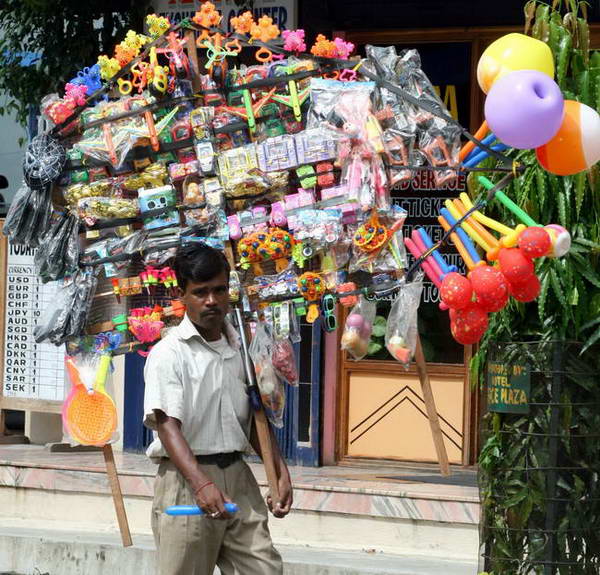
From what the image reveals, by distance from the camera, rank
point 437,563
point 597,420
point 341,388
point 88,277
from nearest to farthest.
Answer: point 597,420 → point 88,277 → point 437,563 → point 341,388

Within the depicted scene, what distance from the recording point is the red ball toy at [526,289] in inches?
203

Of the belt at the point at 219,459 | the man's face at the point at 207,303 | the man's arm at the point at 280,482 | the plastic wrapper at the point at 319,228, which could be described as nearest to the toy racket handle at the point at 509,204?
the plastic wrapper at the point at 319,228

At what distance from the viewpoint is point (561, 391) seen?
570 cm

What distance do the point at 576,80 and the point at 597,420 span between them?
1.41m

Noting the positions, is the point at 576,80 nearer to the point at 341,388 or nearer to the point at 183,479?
the point at 183,479

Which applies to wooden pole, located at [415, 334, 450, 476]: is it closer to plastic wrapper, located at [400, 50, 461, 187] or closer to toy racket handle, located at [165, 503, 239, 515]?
plastic wrapper, located at [400, 50, 461, 187]

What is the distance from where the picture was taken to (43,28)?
32.3 feet

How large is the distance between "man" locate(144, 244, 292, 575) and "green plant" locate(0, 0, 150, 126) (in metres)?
4.83

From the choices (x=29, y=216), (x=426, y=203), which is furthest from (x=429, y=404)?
(x=426, y=203)

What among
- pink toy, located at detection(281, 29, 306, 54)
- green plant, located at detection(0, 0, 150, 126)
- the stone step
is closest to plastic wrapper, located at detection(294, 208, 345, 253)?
pink toy, located at detection(281, 29, 306, 54)

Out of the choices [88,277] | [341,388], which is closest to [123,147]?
[88,277]

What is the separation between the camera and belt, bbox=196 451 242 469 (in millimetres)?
5105

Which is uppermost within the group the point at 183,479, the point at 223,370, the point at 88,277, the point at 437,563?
the point at 88,277

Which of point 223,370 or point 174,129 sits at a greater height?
point 174,129
